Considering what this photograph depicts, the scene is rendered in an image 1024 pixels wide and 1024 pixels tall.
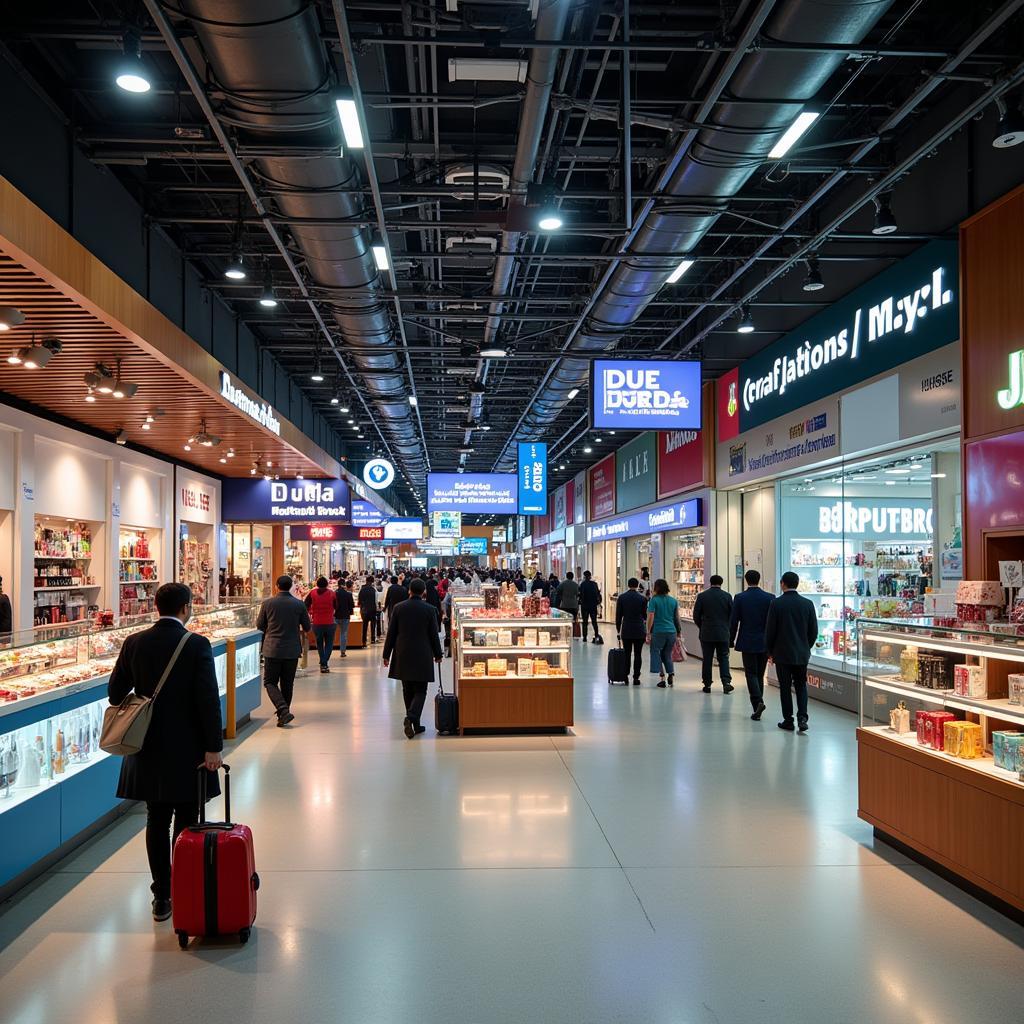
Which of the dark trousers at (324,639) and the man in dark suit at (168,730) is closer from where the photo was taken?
the man in dark suit at (168,730)

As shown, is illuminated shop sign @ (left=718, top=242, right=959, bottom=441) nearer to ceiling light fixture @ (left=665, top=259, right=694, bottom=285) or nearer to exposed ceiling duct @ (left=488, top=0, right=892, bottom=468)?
ceiling light fixture @ (left=665, top=259, right=694, bottom=285)

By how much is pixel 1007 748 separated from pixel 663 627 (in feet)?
28.6

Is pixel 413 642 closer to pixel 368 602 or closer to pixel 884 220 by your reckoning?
pixel 884 220

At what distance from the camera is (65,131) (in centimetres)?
734

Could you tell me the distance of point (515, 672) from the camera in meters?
9.76

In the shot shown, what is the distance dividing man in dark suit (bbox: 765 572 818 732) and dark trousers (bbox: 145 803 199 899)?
651 centimetres

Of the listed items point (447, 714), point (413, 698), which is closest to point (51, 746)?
point (413, 698)

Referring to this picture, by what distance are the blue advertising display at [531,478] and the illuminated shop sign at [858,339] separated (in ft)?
17.2

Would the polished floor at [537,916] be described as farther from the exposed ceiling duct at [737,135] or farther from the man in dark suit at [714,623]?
the exposed ceiling duct at [737,135]

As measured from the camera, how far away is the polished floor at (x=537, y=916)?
3662 mm

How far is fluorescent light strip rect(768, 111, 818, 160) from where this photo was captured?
21.0ft

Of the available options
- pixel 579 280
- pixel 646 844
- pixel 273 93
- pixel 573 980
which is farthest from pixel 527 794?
pixel 579 280

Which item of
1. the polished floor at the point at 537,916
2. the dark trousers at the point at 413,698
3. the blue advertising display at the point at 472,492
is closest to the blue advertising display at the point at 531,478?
the blue advertising display at the point at 472,492

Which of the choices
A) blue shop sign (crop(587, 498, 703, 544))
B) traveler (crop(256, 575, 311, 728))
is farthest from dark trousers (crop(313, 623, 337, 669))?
blue shop sign (crop(587, 498, 703, 544))
